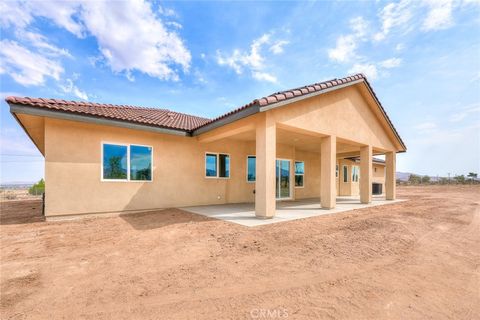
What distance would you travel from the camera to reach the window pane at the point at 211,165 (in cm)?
1050

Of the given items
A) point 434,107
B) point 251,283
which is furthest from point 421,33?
point 251,283

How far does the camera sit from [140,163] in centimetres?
852

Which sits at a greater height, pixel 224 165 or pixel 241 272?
pixel 224 165

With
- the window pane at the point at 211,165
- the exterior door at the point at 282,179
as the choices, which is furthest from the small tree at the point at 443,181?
the window pane at the point at 211,165

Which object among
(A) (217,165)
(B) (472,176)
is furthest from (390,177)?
(B) (472,176)

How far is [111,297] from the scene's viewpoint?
2.72 meters

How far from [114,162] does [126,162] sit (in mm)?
410

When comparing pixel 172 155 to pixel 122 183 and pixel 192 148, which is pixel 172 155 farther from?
pixel 122 183

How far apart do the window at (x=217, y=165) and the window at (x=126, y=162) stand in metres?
2.85

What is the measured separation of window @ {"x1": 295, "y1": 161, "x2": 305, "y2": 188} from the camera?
14.3m

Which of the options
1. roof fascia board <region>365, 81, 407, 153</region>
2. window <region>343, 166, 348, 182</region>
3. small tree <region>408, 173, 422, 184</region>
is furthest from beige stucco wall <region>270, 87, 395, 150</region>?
small tree <region>408, 173, 422, 184</region>

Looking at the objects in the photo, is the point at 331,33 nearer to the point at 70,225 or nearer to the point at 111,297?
the point at 111,297

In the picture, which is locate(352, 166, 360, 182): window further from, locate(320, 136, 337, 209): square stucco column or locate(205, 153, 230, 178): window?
locate(205, 153, 230, 178): window

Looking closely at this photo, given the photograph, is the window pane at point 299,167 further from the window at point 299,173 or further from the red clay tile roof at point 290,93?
the red clay tile roof at point 290,93
